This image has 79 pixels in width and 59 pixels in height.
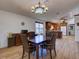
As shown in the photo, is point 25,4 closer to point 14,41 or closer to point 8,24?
point 8,24

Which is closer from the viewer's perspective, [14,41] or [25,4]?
[25,4]

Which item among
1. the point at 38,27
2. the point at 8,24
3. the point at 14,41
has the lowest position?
the point at 14,41

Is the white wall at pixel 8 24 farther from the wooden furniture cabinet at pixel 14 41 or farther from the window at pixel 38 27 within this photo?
the window at pixel 38 27

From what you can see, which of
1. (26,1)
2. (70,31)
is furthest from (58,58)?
(70,31)

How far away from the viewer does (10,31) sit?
300 inches

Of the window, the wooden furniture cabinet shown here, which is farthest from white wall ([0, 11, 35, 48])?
the window

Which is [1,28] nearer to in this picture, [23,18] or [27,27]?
[23,18]

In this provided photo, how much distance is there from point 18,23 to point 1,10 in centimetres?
202

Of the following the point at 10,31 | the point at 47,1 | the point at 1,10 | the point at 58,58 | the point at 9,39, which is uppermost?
the point at 47,1

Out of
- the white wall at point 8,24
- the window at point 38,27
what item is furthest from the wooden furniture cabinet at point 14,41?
the window at point 38,27

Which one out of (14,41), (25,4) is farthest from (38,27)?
(25,4)

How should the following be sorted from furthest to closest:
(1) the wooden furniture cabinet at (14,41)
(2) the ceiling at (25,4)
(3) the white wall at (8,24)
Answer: (1) the wooden furniture cabinet at (14,41), (3) the white wall at (8,24), (2) the ceiling at (25,4)

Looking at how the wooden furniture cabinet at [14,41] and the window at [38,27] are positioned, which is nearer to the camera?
the wooden furniture cabinet at [14,41]

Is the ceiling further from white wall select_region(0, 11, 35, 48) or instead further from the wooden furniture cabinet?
the wooden furniture cabinet
